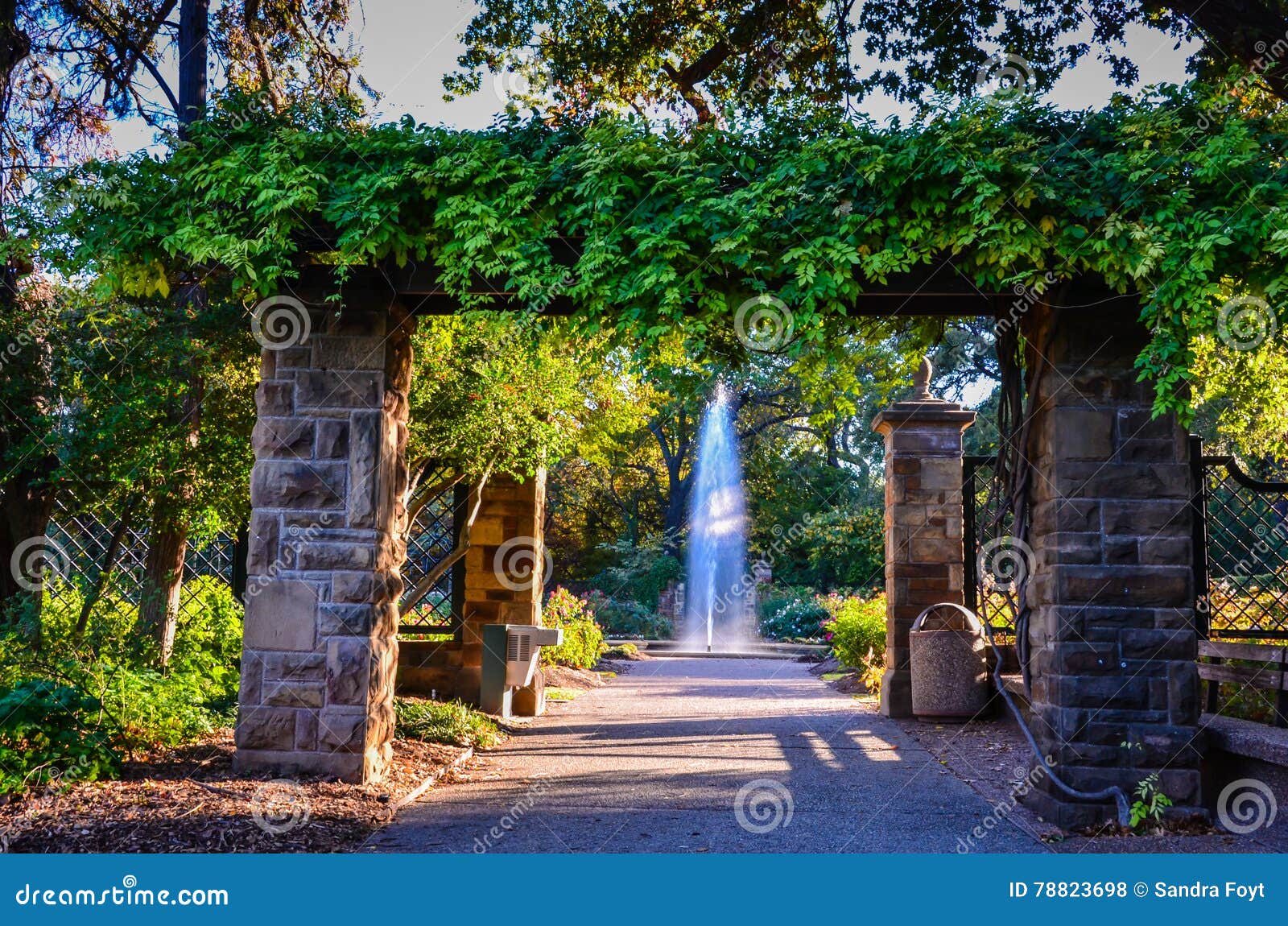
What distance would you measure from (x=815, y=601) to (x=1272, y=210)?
1952cm

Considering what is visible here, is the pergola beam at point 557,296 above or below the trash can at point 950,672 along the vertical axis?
above

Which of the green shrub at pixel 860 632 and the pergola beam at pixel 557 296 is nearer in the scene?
the pergola beam at pixel 557 296

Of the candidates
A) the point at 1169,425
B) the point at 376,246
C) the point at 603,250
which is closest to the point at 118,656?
the point at 376,246

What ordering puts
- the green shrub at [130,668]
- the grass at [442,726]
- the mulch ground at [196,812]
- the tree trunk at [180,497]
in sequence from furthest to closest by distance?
1. the tree trunk at [180,497]
2. the grass at [442,726]
3. the green shrub at [130,668]
4. the mulch ground at [196,812]

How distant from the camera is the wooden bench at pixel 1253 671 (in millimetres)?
5949

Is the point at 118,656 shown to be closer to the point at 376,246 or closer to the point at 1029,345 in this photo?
the point at 376,246

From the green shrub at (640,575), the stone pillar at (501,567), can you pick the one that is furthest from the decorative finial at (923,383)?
the green shrub at (640,575)

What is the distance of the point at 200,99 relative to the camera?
29.4 feet

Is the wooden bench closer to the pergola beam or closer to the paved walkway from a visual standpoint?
the paved walkway

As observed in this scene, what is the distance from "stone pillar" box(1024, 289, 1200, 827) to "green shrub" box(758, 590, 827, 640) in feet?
55.3

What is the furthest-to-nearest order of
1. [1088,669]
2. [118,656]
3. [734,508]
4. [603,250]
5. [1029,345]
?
[734,508] → [118,656] → [1029,345] → [1088,669] → [603,250]

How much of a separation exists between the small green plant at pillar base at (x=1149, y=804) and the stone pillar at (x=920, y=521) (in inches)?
172

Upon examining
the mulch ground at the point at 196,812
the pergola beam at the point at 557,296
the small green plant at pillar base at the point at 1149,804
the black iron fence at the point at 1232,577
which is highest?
the pergola beam at the point at 557,296

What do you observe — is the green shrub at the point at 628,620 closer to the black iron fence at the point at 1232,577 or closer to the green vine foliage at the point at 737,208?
the black iron fence at the point at 1232,577
